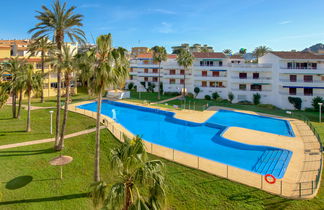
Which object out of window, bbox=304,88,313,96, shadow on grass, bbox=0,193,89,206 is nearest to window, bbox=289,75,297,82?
window, bbox=304,88,313,96

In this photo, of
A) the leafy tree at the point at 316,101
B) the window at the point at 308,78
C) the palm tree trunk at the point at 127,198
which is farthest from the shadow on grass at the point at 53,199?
the window at the point at 308,78

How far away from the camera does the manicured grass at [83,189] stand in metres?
14.0

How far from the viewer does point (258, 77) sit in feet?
170

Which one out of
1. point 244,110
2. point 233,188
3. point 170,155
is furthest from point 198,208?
point 244,110

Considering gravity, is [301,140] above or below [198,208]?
above

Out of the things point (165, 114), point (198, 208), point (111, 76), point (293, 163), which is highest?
point (111, 76)

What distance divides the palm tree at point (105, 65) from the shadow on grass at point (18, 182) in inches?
370

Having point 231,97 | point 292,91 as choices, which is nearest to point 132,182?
point 231,97

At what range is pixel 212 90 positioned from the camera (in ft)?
186

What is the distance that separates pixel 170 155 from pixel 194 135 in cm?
1009

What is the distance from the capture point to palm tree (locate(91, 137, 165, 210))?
8.59 m

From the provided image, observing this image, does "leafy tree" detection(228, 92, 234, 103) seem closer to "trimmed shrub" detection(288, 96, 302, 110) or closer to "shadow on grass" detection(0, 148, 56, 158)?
"trimmed shrub" detection(288, 96, 302, 110)

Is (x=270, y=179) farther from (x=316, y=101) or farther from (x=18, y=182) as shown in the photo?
(x=316, y=101)

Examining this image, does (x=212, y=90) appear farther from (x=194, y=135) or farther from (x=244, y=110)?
(x=194, y=135)
